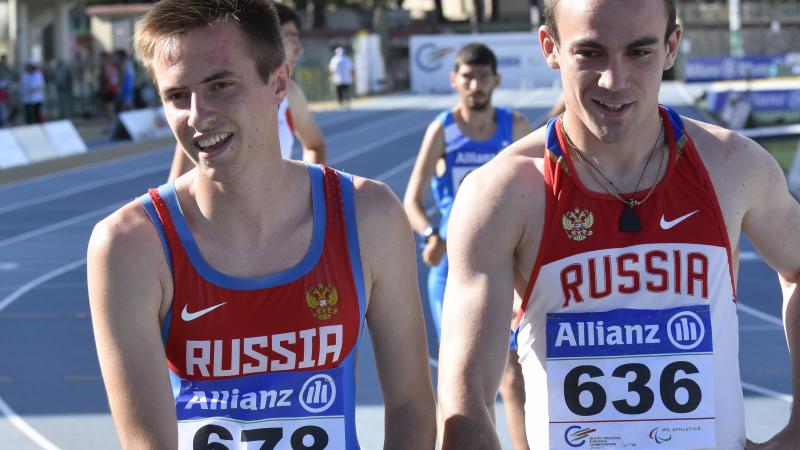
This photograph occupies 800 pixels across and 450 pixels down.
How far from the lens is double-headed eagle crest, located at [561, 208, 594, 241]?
3.04 metres

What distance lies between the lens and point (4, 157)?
950 inches

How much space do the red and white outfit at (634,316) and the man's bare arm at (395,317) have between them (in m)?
0.28

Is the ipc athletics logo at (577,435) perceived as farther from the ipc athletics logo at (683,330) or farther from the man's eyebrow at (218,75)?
the man's eyebrow at (218,75)

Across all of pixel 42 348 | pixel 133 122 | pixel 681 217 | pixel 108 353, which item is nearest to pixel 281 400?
pixel 108 353

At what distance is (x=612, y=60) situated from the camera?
115 inches

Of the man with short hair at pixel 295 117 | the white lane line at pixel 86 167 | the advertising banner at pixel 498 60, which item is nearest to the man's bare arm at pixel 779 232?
the man with short hair at pixel 295 117

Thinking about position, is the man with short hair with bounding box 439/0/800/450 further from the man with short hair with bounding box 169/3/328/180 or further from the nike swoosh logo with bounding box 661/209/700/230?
the man with short hair with bounding box 169/3/328/180

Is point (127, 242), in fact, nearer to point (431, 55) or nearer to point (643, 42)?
point (643, 42)

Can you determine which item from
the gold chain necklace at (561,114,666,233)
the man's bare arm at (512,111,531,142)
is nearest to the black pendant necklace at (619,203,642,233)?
the gold chain necklace at (561,114,666,233)

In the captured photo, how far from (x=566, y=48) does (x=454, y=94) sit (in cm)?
4711

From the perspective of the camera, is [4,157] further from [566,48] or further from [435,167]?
[566,48]

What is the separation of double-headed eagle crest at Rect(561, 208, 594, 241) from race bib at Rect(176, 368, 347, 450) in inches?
24.6

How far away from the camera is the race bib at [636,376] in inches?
120

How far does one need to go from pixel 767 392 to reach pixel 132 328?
20.3 ft
